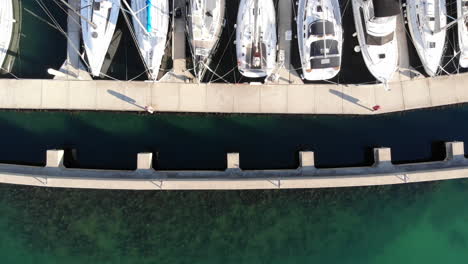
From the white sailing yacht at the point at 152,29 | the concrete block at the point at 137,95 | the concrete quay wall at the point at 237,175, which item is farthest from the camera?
the concrete block at the point at 137,95

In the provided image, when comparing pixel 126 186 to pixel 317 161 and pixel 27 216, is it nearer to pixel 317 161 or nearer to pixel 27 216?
pixel 27 216

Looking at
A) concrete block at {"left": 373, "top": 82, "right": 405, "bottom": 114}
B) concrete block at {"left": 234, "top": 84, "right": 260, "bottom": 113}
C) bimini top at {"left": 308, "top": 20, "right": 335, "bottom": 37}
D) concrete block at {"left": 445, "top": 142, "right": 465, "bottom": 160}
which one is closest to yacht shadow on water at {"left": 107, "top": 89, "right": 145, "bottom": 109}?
concrete block at {"left": 234, "top": 84, "right": 260, "bottom": 113}

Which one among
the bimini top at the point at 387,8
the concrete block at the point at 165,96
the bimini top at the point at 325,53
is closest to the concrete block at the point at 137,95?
the concrete block at the point at 165,96

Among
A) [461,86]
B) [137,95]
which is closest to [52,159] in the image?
[137,95]

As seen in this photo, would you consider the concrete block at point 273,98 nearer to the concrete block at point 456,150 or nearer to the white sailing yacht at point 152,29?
the white sailing yacht at point 152,29

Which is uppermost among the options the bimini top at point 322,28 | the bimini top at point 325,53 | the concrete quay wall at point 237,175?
the bimini top at point 322,28

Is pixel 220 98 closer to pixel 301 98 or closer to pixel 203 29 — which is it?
pixel 203 29

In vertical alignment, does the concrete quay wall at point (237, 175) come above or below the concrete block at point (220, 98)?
below
